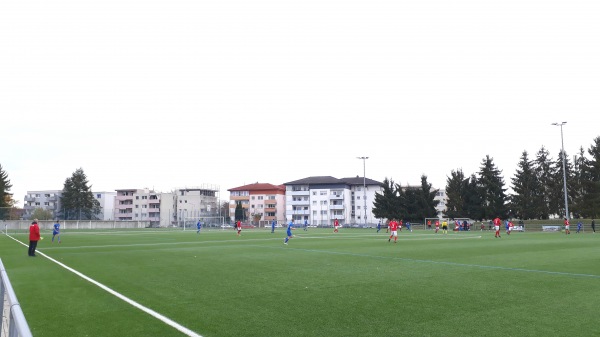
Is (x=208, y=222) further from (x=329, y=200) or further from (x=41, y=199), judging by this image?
(x=41, y=199)

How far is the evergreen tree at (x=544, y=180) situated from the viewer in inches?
3214

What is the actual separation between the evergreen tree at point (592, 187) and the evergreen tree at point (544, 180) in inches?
266

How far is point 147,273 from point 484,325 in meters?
10.9

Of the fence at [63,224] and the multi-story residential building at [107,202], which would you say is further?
the multi-story residential building at [107,202]

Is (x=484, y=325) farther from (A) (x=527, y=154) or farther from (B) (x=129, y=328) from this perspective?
(A) (x=527, y=154)

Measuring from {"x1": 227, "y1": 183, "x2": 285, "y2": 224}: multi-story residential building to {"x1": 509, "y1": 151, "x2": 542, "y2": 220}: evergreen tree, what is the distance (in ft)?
229

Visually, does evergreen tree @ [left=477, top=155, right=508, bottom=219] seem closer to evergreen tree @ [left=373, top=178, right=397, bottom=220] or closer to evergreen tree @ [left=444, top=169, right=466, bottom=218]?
evergreen tree @ [left=444, top=169, right=466, bottom=218]

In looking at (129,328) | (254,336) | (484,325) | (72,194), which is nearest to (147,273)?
(129,328)

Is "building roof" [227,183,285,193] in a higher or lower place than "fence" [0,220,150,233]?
higher

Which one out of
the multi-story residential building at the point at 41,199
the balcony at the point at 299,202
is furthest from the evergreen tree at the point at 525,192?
the multi-story residential building at the point at 41,199

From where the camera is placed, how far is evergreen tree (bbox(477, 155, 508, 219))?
84062 millimetres

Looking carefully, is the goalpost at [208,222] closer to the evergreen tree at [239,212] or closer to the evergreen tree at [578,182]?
the evergreen tree at [239,212]

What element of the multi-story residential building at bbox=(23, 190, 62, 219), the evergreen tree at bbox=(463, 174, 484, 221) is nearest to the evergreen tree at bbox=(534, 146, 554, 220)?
the evergreen tree at bbox=(463, 174, 484, 221)

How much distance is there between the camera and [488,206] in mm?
84875
